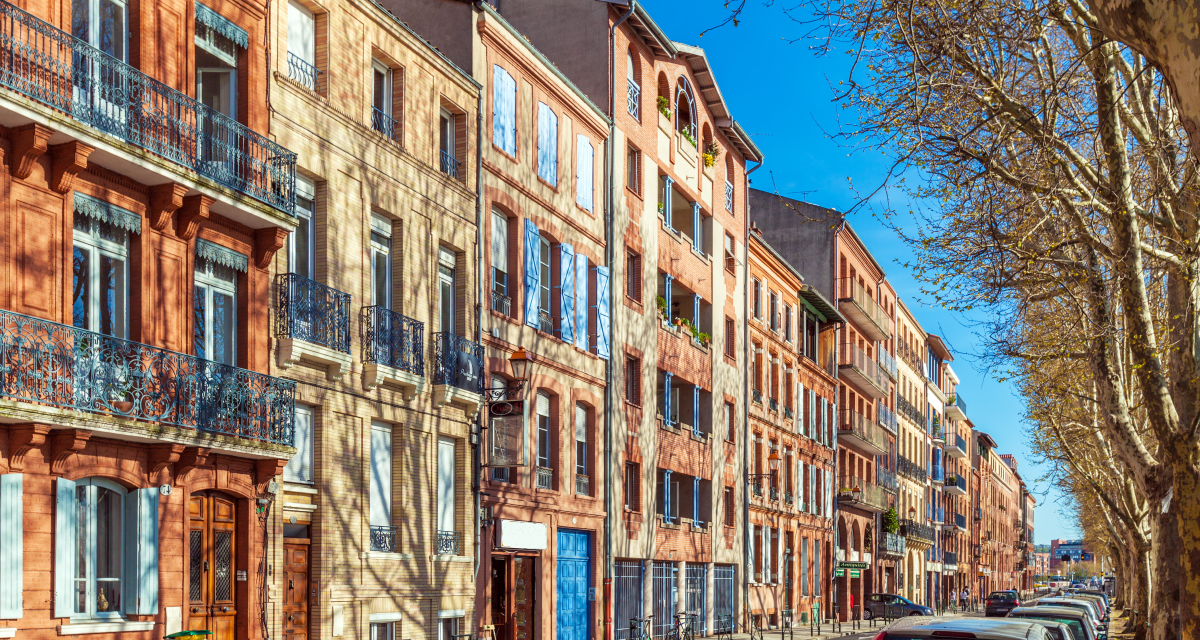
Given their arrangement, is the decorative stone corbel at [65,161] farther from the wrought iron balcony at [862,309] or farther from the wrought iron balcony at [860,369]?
the wrought iron balcony at [860,369]

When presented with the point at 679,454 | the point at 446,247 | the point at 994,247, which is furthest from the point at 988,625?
the point at 679,454

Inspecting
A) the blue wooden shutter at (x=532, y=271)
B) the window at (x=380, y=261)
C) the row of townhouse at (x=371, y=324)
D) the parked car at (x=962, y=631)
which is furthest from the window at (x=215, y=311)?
the parked car at (x=962, y=631)

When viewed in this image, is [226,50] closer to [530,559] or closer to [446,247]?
[446,247]

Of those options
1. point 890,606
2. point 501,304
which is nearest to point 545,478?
point 501,304

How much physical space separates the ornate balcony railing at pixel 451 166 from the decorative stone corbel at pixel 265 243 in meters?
6.29

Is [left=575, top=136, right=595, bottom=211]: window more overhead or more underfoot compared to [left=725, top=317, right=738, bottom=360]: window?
more overhead

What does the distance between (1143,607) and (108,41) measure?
4194 centimetres

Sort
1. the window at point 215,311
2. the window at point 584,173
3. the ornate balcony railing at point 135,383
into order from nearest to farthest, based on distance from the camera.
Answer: the ornate balcony railing at point 135,383, the window at point 215,311, the window at point 584,173

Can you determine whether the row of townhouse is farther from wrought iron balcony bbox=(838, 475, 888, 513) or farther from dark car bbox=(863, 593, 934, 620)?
dark car bbox=(863, 593, 934, 620)

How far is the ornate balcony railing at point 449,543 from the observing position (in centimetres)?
2384

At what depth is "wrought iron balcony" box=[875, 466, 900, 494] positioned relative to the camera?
6488cm

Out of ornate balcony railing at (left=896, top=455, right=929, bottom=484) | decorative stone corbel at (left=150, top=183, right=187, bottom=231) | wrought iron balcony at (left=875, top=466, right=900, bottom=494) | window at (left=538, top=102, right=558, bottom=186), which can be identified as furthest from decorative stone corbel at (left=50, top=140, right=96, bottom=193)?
ornate balcony railing at (left=896, top=455, right=929, bottom=484)

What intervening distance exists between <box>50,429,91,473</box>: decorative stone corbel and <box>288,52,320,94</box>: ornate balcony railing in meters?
7.32

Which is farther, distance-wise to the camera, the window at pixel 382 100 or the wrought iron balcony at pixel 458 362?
the wrought iron balcony at pixel 458 362
